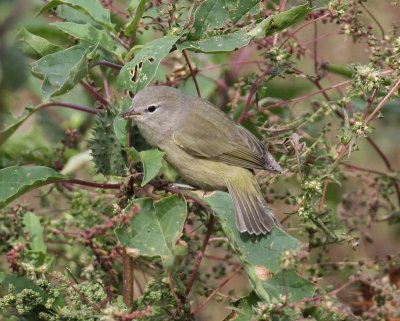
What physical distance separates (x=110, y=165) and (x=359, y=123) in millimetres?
1095

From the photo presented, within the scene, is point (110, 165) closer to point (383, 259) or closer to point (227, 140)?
point (227, 140)

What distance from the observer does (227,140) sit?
4215 mm

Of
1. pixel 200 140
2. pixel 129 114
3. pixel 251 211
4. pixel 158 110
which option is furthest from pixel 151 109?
pixel 251 211

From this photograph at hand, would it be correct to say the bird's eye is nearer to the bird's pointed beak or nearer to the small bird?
the small bird

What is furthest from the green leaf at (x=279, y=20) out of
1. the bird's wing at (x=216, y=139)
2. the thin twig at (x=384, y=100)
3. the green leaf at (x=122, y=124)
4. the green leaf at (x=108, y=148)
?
the bird's wing at (x=216, y=139)

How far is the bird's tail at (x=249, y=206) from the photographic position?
2.99 m

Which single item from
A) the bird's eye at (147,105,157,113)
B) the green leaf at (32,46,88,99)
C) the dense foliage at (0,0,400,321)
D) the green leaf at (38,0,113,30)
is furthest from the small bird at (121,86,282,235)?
the green leaf at (32,46,88,99)

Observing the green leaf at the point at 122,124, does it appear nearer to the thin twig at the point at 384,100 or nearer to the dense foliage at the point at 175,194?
the dense foliage at the point at 175,194

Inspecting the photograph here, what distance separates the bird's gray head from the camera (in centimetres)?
386

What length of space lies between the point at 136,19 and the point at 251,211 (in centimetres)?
99

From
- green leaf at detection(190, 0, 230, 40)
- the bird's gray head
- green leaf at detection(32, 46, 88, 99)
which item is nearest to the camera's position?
green leaf at detection(32, 46, 88, 99)

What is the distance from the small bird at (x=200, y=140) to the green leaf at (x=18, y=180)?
72 cm

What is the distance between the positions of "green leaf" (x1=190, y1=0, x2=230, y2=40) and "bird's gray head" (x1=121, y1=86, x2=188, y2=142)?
61cm

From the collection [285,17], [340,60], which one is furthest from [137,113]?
[340,60]
